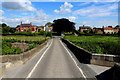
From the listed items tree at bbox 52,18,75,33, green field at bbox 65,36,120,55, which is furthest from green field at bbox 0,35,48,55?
tree at bbox 52,18,75,33

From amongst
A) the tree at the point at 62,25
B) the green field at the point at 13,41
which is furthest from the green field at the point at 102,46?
the tree at the point at 62,25

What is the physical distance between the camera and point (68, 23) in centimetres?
7325

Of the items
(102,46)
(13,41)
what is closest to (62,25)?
(13,41)

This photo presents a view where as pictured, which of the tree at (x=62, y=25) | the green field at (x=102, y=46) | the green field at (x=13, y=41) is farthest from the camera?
the tree at (x=62, y=25)

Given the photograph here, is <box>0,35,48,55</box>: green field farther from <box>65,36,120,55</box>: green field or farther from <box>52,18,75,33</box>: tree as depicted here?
<box>52,18,75,33</box>: tree

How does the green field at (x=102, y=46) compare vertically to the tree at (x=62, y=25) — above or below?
below

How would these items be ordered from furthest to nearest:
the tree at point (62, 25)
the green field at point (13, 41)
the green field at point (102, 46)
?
the tree at point (62, 25) → the green field at point (13, 41) → the green field at point (102, 46)

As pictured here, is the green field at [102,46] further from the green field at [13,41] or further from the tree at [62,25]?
the tree at [62,25]

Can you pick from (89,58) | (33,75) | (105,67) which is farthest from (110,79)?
(33,75)

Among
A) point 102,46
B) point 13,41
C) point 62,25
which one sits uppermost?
point 62,25

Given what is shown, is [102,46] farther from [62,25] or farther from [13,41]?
[62,25]

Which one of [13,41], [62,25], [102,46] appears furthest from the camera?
[62,25]

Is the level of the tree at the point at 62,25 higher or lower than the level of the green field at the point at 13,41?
higher

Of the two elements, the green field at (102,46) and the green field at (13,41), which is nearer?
the green field at (102,46)
